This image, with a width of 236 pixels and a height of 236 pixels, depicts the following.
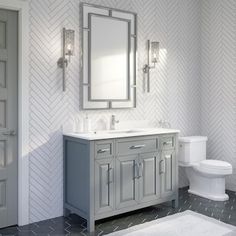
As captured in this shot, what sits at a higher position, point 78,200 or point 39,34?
point 39,34

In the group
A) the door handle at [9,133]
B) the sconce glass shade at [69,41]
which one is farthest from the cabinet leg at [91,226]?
the sconce glass shade at [69,41]

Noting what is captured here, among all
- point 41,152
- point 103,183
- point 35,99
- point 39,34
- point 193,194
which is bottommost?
point 193,194

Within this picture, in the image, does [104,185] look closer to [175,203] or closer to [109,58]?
[175,203]

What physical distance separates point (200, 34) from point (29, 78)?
8.77ft

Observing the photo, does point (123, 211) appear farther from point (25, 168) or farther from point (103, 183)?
point (25, 168)

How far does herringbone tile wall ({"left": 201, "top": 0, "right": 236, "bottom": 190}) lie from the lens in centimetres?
452

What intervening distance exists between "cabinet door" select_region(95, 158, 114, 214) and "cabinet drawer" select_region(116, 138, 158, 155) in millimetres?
164

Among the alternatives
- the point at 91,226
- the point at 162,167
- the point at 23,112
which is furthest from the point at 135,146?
the point at 23,112

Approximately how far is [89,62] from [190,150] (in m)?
1.75

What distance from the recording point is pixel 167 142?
3781 mm

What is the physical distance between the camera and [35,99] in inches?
133

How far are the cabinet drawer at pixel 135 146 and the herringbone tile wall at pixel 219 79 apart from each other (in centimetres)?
144

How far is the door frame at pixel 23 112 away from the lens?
326cm

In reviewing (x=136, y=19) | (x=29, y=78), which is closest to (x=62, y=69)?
(x=29, y=78)
